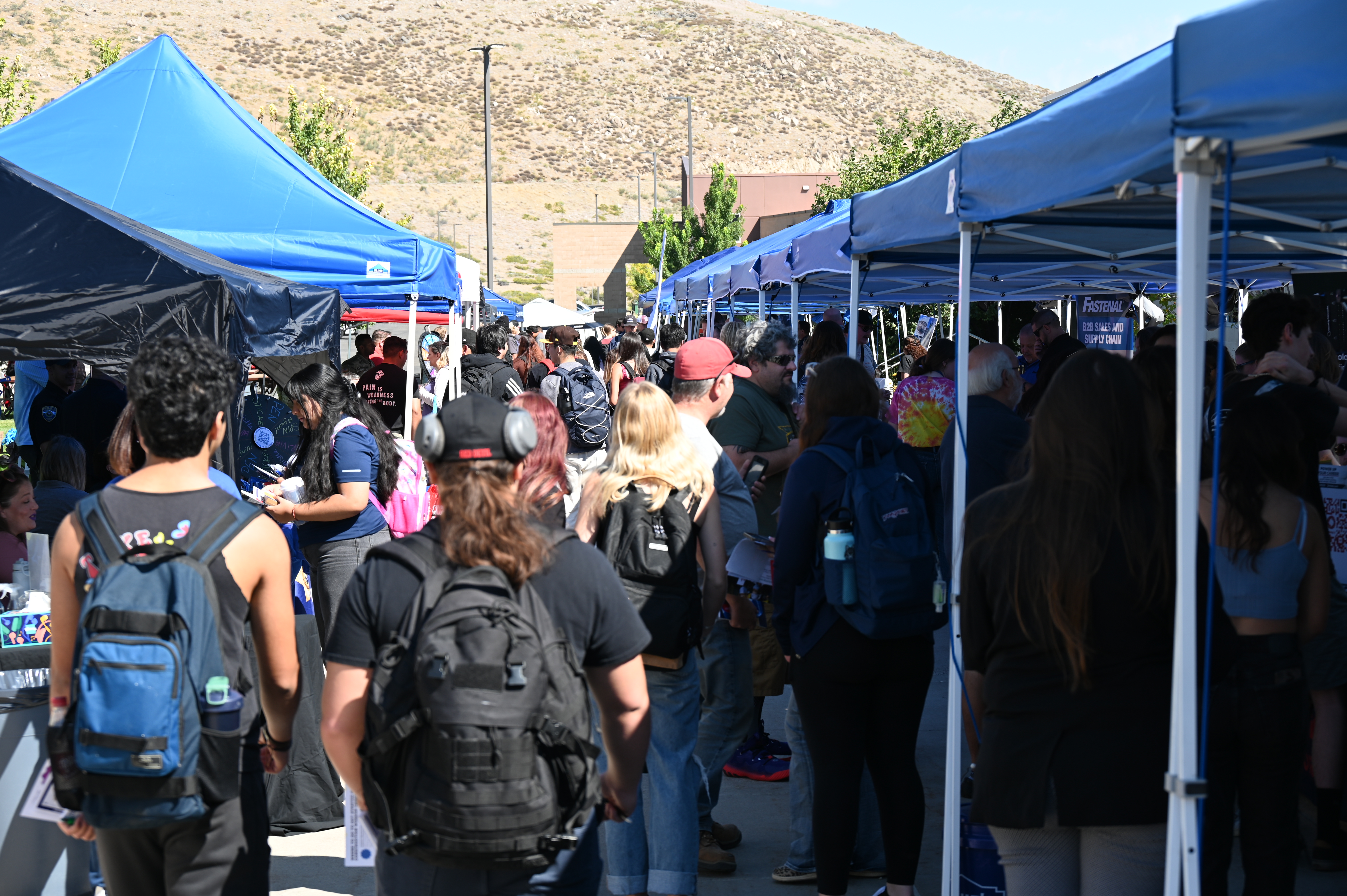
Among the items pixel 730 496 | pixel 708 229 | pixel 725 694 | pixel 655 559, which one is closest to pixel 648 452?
pixel 655 559

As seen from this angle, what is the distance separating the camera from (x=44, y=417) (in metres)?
7.71

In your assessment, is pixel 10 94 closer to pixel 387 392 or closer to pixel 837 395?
pixel 387 392

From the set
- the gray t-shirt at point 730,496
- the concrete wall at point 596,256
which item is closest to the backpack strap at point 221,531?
the gray t-shirt at point 730,496

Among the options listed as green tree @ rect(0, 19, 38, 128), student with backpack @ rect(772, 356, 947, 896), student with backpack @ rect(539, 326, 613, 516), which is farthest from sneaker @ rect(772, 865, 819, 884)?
green tree @ rect(0, 19, 38, 128)

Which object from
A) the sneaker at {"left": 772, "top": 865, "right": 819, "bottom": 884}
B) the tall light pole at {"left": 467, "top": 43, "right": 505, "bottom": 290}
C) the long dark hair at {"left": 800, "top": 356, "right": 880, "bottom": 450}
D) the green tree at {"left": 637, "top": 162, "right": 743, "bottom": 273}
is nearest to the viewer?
the long dark hair at {"left": 800, "top": 356, "right": 880, "bottom": 450}

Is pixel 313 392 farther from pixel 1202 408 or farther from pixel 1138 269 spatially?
pixel 1138 269

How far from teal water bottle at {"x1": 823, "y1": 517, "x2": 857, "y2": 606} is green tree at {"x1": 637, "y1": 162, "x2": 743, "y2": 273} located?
38.6 meters

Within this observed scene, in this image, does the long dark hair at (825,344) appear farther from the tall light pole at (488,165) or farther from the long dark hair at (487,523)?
the tall light pole at (488,165)

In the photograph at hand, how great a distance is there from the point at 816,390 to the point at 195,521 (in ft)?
6.31

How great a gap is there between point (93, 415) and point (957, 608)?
5911mm

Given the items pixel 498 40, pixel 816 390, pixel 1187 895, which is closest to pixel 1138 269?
pixel 816 390

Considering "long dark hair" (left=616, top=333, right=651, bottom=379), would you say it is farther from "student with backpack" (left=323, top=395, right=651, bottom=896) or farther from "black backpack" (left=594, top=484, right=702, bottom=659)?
"student with backpack" (left=323, top=395, right=651, bottom=896)

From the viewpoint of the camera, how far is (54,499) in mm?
4676

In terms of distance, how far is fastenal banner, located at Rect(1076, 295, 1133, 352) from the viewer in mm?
8250
